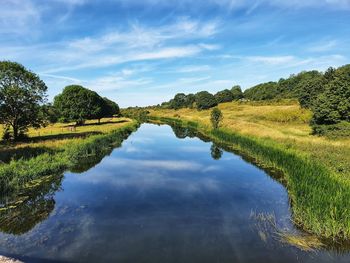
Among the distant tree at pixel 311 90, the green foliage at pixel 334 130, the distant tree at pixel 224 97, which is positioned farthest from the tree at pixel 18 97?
the distant tree at pixel 224 97

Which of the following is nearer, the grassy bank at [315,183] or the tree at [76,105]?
the grassy bank at [315,183]

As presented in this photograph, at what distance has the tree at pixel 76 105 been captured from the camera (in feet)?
247

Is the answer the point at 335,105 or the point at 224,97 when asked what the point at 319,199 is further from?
the point at 224,97

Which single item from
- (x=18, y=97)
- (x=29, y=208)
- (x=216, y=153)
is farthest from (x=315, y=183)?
(x=18, y=97)

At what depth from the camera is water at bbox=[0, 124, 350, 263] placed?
11938 mm

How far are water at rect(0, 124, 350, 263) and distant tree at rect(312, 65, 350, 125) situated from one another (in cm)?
1909

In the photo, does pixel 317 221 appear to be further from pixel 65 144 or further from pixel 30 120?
pixel 30 120

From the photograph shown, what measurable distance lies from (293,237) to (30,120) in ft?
125

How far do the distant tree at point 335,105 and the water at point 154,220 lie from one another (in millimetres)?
19092

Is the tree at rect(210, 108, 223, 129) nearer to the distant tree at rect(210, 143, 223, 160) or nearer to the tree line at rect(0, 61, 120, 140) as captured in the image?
the distant tree at rect(210, 143, 223, 160)

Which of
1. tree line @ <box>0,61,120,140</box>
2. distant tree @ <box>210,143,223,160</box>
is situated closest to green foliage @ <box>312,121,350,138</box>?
distant tree @ <box>210,143,223,160</box>

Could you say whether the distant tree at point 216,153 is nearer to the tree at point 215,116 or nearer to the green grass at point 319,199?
the green grass at point 319,199

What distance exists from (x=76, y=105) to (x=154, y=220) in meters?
65.8

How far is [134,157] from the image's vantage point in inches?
1448
